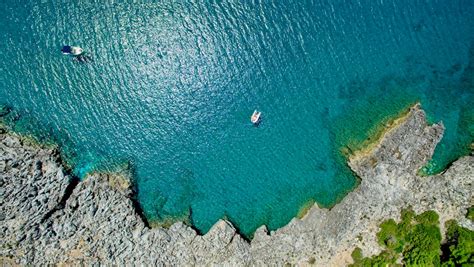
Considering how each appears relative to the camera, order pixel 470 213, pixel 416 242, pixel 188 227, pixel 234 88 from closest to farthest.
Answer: pixel 416 242 < pixel 470 213 < pixel 188 227 < pixel 234 88

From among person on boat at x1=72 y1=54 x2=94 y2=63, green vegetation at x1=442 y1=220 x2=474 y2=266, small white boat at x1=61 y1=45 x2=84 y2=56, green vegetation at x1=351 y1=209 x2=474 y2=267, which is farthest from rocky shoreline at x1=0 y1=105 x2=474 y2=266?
small white boat at x1=61 y1=45 x2=84 y2=56

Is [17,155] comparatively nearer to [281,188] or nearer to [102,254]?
[102,254]

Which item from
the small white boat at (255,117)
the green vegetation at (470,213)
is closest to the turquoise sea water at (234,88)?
the small white boat at (255,117)

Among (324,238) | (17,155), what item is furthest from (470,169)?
(17,155)

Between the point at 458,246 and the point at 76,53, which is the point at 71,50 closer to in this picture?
the point at 76,53

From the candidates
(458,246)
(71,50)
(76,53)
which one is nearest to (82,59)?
(76,53)

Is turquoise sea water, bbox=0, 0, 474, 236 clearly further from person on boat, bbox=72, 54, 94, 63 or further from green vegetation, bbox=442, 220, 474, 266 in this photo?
green vegetation, bbox=442, 220, 474, 266
